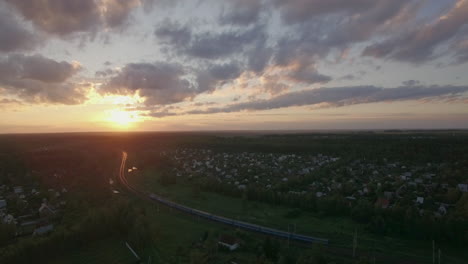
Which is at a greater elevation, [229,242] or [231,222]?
[229,242]

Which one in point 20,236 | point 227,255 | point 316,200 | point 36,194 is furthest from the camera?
point 36,194

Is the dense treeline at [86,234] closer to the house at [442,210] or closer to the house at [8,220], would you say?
the house at [8,220]

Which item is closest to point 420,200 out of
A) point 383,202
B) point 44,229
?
point 383,202

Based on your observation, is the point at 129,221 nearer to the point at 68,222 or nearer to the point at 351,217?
the point at 68,222

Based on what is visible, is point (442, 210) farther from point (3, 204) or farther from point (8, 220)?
point (3, 204)

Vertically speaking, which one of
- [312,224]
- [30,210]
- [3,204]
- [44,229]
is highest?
[3,204]

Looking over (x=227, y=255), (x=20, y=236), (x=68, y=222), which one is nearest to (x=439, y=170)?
(x=227, y=255)
